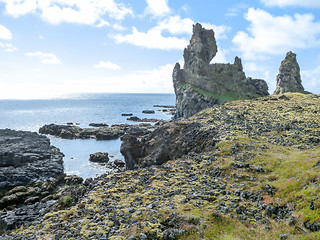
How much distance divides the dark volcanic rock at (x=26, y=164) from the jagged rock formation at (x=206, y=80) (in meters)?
66.7

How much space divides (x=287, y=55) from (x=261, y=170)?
106 m

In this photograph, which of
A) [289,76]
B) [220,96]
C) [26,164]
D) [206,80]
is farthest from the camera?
[206,80]

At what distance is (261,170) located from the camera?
2352 cm

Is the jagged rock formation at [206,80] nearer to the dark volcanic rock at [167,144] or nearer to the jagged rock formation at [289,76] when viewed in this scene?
the jagged rock formation at [289,76]

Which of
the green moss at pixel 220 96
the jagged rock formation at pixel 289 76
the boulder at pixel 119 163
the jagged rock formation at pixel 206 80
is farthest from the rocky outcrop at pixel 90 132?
the jagged rock formation at pixel 289 76

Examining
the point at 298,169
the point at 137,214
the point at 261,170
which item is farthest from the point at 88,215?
the point at 298,169

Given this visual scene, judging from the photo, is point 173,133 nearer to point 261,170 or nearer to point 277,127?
point 277,127

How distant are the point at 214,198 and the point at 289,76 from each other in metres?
101

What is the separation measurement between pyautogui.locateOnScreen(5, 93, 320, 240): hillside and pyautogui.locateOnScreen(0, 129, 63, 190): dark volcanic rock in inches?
1434

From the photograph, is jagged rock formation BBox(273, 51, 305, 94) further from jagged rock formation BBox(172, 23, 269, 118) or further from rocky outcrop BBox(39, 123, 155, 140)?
rocky outcrop BBox(39, 123, 155, 140)

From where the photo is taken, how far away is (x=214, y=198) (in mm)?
19531

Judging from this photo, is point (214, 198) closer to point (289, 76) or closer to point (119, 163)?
point (119, 163)

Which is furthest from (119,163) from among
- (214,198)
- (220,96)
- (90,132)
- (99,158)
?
(220,96)

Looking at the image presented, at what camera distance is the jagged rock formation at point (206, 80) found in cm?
10806
